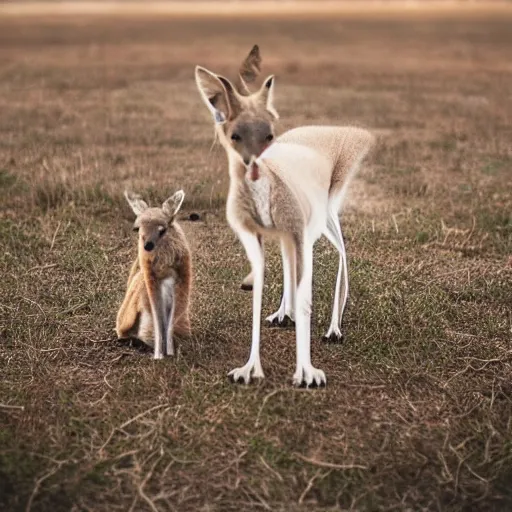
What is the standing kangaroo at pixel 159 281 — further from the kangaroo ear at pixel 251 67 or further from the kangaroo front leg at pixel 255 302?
the kangaroo ear at pixel 251 67

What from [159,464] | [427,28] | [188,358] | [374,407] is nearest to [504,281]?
[374,407]

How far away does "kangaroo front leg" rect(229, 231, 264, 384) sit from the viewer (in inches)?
194

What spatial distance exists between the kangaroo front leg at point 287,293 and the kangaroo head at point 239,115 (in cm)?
108

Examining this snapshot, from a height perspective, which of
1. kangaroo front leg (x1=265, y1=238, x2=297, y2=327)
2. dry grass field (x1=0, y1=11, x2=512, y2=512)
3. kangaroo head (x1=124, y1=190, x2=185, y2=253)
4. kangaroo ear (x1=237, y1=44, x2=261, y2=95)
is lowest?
dry grass field (x1=0, y1=11, x2=512, y2=512)

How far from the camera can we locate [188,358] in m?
5.56

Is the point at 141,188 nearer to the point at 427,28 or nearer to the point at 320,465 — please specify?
the point at 320,465

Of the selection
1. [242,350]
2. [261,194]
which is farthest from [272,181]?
[242,350]

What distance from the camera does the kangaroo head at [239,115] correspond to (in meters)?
4.39

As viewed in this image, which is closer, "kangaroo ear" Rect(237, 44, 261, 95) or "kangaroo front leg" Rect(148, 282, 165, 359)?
"kangaroo ear" Rect(237, 44, 261, 95)

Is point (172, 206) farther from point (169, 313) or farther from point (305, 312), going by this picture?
point (305, 312)

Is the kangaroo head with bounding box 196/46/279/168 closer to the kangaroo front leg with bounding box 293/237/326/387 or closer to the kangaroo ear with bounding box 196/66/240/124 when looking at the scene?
the kangaroo ear with bounding box 196/66/240/124

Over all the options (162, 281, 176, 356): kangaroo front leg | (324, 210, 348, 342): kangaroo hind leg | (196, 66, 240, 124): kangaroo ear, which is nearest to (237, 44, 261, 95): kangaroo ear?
(196, 66, 240, 124): kangaroo ear

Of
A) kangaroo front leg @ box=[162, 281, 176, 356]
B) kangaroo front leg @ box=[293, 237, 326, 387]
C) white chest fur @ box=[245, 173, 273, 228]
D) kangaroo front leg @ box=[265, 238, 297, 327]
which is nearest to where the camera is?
white chest fur @ box=[245, 173, 273, 228]

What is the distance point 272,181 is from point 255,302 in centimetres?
78
